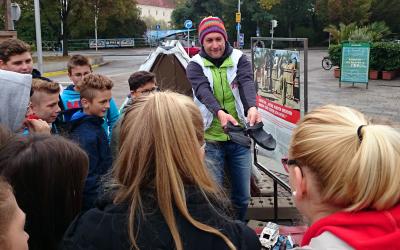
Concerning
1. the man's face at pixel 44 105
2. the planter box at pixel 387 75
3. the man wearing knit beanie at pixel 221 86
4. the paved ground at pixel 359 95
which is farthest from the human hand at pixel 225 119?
the planter box at pixel 387 75

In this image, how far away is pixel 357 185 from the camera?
1242mm

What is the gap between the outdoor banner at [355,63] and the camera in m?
15.5

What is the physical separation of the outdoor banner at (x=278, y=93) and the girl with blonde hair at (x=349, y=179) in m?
2.11

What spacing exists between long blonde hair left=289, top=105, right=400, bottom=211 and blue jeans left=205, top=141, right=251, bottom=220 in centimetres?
175

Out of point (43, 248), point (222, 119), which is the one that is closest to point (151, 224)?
point (43, 248)

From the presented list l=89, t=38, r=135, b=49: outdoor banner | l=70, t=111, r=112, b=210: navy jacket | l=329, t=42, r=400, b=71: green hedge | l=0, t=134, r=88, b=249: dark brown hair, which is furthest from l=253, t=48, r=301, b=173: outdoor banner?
l=89, t=38, r=135, b=49: outdoor banner

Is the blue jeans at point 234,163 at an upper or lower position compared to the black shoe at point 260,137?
lower

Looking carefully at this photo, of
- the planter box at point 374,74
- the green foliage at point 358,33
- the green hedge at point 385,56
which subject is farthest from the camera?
the green foliage at point 358,33

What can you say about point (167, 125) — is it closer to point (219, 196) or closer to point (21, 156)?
point (219, 196)

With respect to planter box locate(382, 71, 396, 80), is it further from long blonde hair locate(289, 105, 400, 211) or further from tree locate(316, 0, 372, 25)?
tree locate(316, 0, 372, 25)

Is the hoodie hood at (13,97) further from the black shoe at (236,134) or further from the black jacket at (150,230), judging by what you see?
the black shoe at (236,134)

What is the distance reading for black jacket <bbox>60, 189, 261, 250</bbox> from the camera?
1402 millimetres

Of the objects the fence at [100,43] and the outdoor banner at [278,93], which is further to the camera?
the fence at [100,43]

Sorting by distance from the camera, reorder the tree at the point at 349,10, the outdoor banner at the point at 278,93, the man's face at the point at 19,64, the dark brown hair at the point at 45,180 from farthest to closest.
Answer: the tree at the point at 349,10 → the man's face at the point at 19,64 → the outdoor banner at the point at 278,93 → the dark brown hair at the point at 45,180
